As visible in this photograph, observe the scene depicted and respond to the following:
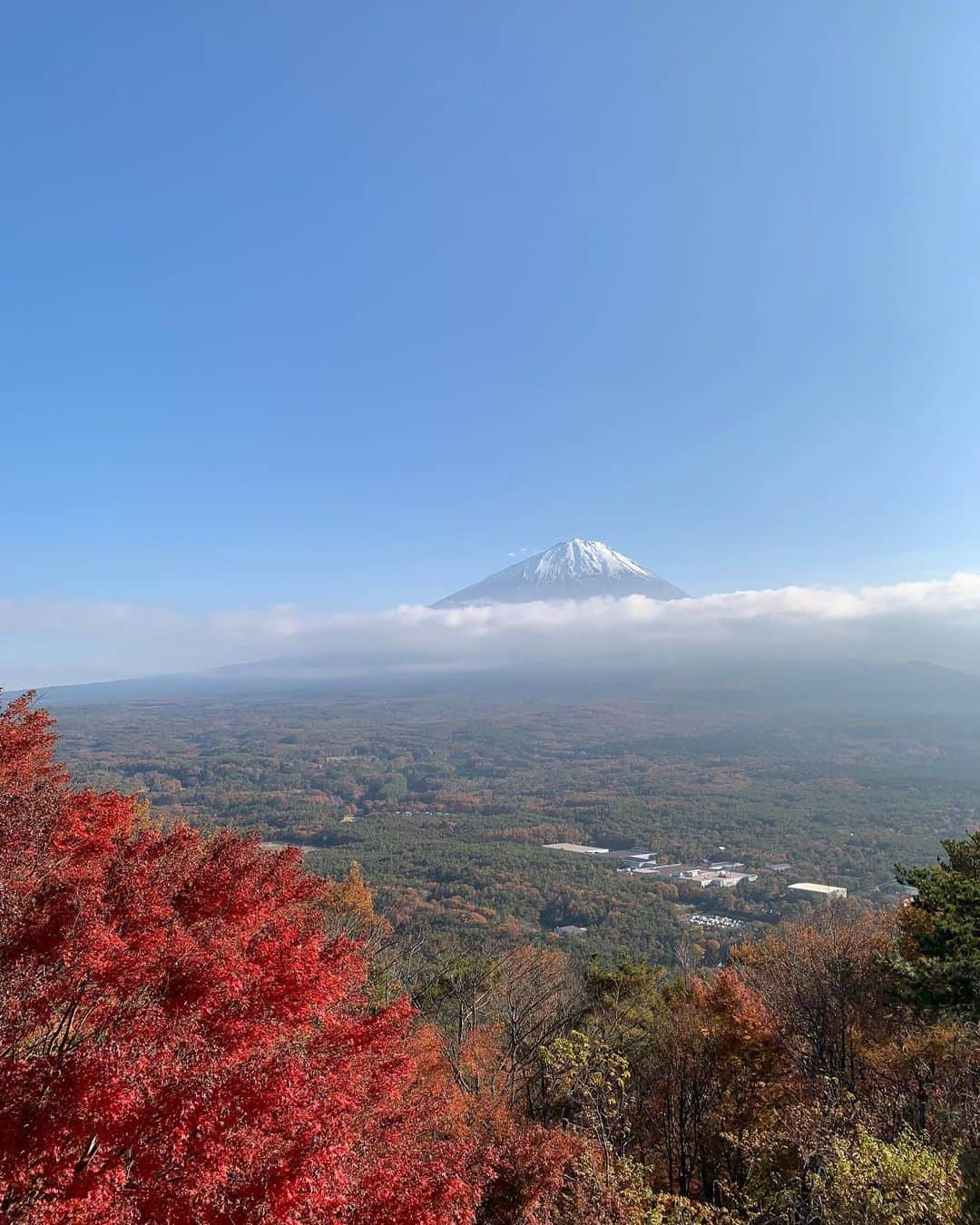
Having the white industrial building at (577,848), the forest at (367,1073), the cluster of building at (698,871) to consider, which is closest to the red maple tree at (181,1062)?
the forest at (367,1073)

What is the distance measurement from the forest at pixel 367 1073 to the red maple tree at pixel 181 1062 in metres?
0.04

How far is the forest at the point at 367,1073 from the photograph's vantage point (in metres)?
6.47

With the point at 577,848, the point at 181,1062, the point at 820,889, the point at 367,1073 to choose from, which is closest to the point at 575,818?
the point at 577,848

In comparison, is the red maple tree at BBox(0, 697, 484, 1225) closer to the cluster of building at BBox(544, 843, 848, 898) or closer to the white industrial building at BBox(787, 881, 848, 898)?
the cluster of building at BBox(544, 843, 848, 898)

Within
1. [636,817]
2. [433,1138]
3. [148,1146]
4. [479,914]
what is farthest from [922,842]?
[148,1146]

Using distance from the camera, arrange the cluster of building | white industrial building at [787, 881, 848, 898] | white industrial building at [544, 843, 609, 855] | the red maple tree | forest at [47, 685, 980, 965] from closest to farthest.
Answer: the red maple tree, forest at [47, 685, 980, 965], white industrial building at [787, 881, 848, 898], the cluster of building, white industrial building at [544, 843, 609, 855]

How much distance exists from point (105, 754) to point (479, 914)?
14956 centimetres

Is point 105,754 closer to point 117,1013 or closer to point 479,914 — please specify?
point 479,914

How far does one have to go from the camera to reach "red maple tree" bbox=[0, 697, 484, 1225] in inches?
244

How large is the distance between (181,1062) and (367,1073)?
4.34 metres

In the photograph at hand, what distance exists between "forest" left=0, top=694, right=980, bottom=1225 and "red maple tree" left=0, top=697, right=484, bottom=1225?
4 centimetres

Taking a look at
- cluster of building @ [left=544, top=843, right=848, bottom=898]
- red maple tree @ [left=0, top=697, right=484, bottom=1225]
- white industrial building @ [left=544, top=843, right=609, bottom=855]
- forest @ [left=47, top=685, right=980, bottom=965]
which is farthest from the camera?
white industrial building @ [left=544, top=843, right=609, bottom=855]

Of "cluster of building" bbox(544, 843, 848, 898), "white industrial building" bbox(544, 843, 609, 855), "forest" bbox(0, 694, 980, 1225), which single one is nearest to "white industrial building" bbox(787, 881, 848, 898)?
"cluster of building" bbox(544, 843, 848, 898)

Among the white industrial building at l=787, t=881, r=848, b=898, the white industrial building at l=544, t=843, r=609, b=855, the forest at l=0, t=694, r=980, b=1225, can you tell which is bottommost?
the white industrial building at l=544, t=843, r=609, b=855
